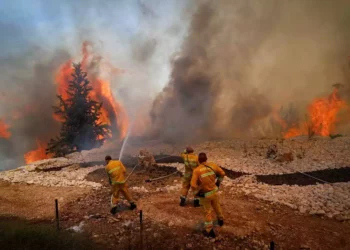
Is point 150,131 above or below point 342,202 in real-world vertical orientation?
above

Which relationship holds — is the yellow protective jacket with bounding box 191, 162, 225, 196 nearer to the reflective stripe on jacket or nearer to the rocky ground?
the rocky ground

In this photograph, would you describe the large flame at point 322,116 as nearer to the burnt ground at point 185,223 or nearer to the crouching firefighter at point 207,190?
the burnt ground at point 185,223

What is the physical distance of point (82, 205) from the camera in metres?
8.55

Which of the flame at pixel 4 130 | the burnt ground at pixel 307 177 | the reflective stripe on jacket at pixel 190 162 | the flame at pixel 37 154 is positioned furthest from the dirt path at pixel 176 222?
the flame at pixel 4 130

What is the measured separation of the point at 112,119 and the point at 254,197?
89.6 feet

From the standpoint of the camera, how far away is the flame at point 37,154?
37.2 metres

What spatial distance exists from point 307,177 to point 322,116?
40.9 feet

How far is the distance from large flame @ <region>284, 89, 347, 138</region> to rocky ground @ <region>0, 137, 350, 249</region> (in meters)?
5.27

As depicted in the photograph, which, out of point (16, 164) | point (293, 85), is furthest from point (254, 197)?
point (16, 164)

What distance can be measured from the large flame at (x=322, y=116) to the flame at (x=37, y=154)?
35.2 meters

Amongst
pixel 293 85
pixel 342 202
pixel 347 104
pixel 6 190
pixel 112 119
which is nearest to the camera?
pixel 342 202

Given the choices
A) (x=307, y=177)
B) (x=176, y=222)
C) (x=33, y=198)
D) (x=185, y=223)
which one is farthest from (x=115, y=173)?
(x=307, y=177)

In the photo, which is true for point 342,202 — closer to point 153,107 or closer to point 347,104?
point 347,104

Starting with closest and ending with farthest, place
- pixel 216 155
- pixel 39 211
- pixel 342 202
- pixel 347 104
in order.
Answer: pixel 342 202, pixel 39 211, pixel 216 155, pixel 347 104
